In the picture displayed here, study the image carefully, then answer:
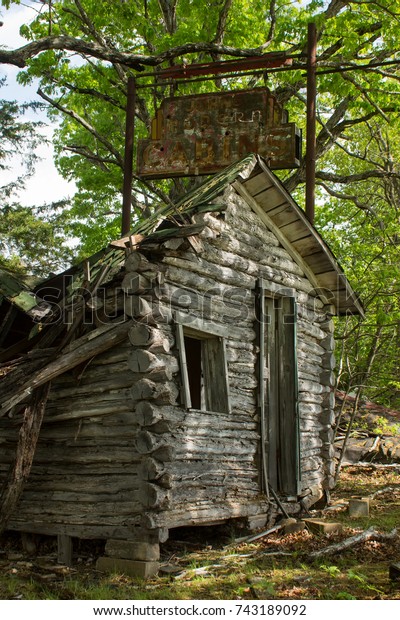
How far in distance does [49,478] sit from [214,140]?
225 inches

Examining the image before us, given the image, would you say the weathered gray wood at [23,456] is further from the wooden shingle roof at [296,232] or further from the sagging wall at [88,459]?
the wooden shingle roof at [296,232]

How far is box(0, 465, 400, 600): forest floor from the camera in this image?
21.8ft

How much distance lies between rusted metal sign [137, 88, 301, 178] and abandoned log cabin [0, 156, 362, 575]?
3.85 feet

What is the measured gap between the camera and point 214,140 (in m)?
11.0

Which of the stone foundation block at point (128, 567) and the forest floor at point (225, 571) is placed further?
the stone foundation block at point (128, 567)

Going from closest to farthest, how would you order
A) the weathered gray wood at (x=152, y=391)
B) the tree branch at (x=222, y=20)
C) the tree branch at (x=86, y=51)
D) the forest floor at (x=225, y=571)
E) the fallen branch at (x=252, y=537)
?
the forest floor at (x=225, y=571), the weathered gray wood at (x=152, y=391), the fallen branch at (x=252, y=537), the tree branch at (x=86, y=51), the tree branch at (x=222, y=20)

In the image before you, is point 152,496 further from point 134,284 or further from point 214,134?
point 214,134

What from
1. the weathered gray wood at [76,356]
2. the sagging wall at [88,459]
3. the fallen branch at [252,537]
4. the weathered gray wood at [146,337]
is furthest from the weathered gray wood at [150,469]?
the fallen branch at [252,537]

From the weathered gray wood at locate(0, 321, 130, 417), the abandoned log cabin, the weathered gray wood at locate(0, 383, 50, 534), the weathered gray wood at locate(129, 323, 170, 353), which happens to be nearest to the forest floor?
the abandoned log cabin

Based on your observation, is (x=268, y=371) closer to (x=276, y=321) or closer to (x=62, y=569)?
(x=276, y=321)

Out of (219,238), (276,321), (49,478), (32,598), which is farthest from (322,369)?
(32,598)

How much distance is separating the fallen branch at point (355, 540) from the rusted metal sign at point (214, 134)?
5.49 m

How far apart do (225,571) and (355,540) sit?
190 centimetres

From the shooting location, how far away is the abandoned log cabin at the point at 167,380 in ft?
25.4
